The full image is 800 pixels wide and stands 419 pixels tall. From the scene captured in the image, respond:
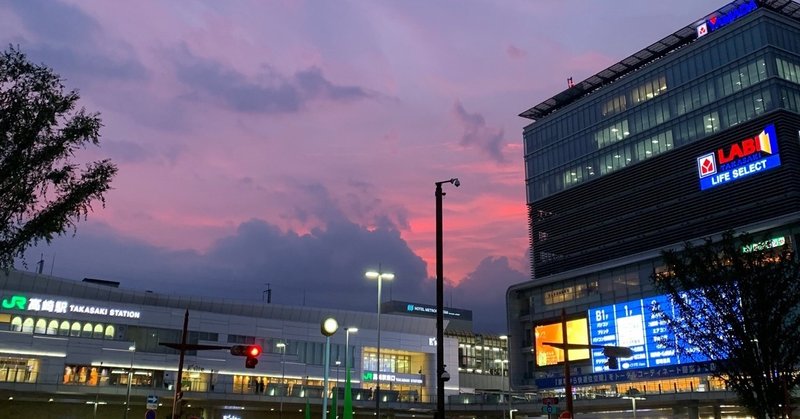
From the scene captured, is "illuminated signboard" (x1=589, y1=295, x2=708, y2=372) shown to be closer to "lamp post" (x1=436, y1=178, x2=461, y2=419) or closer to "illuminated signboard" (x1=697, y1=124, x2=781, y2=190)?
"illuminated signboard" (x1=697, y1=124, x2=781, y2=190)

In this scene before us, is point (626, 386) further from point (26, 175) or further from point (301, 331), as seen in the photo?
point (26, 175)

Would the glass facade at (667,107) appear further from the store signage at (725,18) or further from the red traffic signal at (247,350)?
the red traffic signal at (247,350)

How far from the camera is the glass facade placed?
91.3m

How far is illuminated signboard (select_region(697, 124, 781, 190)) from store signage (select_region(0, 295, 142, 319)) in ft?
243

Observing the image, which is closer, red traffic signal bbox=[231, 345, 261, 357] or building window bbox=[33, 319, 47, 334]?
red traffic signal bbox=[231, 345, 261, 357]

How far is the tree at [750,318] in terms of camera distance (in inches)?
1054

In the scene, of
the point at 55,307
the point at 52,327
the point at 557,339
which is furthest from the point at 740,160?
the point at 52,327

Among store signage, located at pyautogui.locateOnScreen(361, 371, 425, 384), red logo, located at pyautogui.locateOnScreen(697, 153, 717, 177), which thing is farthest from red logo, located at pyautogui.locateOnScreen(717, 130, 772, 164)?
store signage, located at pyautogui.locateOnScreen(361, 371, 425, 384)

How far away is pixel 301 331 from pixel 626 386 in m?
42.7

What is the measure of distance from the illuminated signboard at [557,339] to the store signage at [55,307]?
48863mm

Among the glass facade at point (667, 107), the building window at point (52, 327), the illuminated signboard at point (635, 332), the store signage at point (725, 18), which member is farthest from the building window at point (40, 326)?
the store signage at point (725, 18)

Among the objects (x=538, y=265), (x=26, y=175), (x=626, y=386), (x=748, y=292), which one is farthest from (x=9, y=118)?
(x=538, y=265)

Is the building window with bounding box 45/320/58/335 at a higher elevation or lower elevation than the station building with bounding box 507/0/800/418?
lower

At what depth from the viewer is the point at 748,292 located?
2750cm
